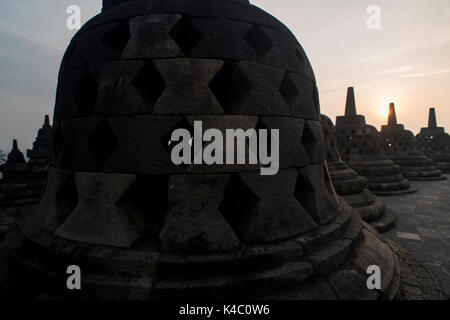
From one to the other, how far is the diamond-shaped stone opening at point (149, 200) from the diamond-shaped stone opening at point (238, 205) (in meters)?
0.52

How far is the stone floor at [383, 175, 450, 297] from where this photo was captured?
3.33 m

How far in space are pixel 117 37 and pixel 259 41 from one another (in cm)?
135

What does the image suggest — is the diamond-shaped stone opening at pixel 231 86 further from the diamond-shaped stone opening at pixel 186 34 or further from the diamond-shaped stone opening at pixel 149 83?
the diamond-shaped stone opening at pixel 149 83

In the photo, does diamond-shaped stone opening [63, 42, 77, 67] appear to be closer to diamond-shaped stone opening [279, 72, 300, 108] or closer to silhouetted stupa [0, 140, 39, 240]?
diamond-shaped stone opening [279, 72, 300, 108]

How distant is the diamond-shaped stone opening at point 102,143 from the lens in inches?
80.7

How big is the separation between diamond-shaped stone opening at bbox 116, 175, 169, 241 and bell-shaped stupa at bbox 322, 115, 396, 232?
3959mm

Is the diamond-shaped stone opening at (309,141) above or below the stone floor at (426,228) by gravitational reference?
above

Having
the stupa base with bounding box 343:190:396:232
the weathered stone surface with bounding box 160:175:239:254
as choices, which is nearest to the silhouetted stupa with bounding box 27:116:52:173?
the weathered stone surface with bounding box 160:175:239:254

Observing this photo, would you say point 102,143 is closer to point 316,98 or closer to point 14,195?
point 316,98

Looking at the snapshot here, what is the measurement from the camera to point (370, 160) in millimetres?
7820

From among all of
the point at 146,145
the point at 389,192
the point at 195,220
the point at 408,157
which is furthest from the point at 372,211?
the point at 408,157

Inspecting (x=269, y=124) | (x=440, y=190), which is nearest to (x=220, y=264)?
(x=269, y=124)

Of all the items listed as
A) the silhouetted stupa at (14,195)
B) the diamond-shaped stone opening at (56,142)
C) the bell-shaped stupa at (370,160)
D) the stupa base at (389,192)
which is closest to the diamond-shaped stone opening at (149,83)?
the diamond-shaped stone opening at (56,142)

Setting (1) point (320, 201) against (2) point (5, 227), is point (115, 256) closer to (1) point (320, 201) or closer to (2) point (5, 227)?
(1) point (320, 201)
